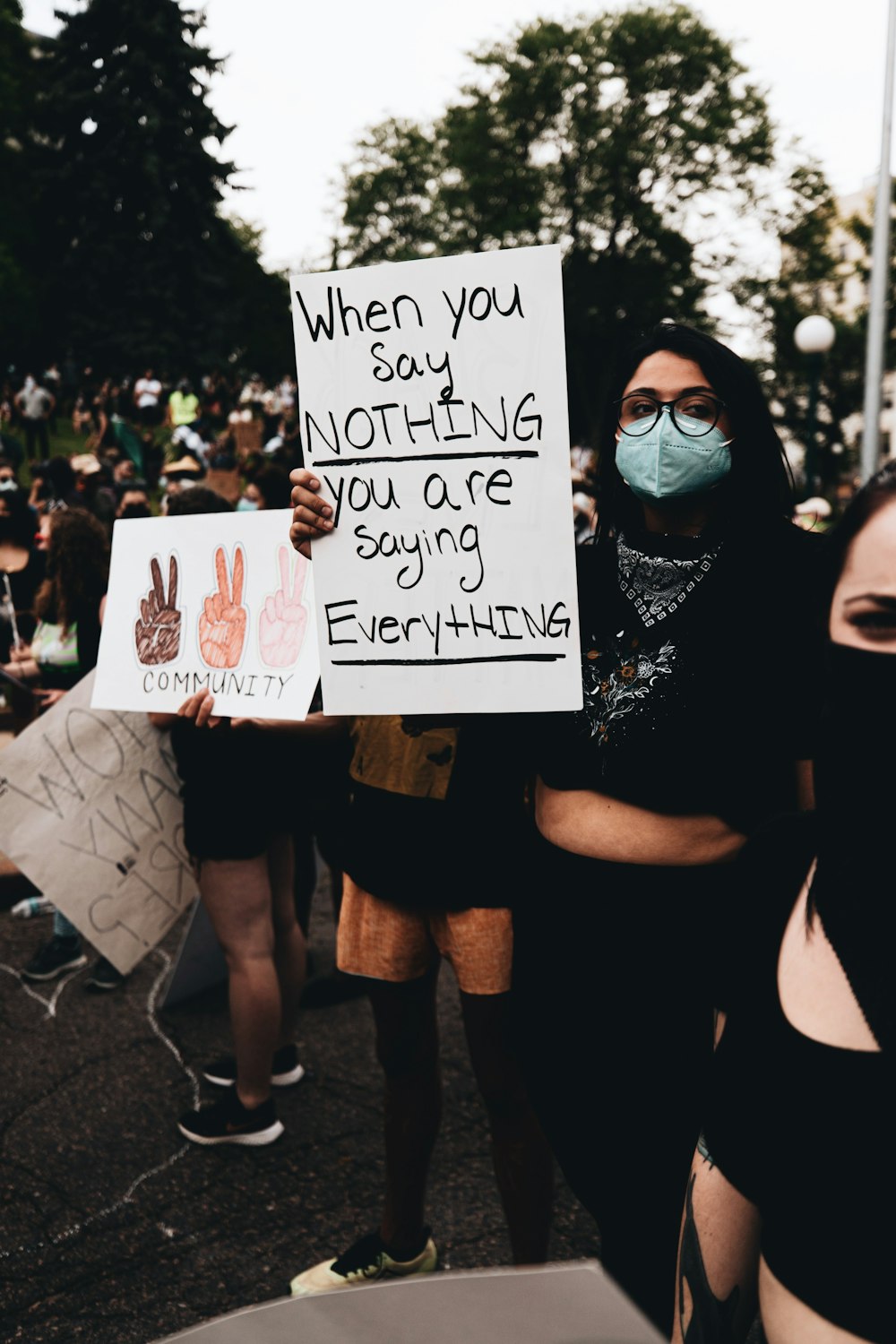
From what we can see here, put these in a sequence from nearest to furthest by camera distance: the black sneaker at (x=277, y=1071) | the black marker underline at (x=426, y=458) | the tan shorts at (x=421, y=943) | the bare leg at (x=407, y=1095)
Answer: the black marker underline at (x=426, y=458) → the tan shorts at (x=421, y=943) → the bare leg at (x=407, y=1095) → the black sneaker at (x=277, y=1071)

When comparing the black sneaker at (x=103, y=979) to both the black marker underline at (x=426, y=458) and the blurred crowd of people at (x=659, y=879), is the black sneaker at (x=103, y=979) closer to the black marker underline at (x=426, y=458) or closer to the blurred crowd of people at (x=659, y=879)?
the blurred crowd of people at (x=659, y=879)

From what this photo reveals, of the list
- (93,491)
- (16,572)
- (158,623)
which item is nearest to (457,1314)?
(158,623)

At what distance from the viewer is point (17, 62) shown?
1350 inches

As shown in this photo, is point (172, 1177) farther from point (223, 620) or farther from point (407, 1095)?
point (223, 620)

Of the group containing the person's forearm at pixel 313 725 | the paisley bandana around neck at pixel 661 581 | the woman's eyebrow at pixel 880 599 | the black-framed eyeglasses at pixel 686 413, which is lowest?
the person's forearm at pixel 313 725

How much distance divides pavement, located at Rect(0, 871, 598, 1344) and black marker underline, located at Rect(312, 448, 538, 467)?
191 centimetres

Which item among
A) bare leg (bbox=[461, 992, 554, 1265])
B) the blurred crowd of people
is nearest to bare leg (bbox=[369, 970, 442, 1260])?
the blurred crowd of people

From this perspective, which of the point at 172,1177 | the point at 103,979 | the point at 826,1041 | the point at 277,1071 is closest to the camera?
the point at 826,1041

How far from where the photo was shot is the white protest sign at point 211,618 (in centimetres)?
257

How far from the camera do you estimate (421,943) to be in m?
2.45

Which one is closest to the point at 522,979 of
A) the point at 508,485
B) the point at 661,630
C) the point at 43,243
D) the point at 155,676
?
the point at 661,630

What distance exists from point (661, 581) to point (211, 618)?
1204 mm

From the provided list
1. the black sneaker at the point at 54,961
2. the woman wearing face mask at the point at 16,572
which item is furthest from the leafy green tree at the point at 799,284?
the black sneaker at the point at 54,961

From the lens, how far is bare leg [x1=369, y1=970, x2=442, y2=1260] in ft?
8.20
